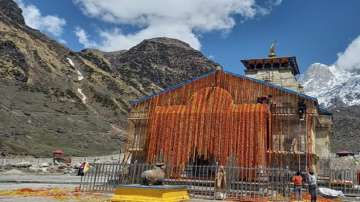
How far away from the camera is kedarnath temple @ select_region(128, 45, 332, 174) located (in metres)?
26.2

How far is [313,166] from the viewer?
1053 inches

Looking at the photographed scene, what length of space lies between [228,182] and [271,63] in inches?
894

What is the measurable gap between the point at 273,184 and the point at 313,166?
22.9ft

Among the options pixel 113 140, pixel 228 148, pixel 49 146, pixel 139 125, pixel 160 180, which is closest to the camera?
pixel 160 180

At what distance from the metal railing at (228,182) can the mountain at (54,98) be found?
38.1 metres

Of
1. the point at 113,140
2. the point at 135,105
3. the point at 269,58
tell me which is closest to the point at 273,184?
the point at 135,105

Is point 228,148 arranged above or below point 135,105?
below

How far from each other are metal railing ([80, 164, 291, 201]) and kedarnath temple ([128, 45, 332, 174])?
6.96 feet

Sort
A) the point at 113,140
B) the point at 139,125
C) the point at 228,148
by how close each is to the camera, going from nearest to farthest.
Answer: the point at 228,148, the point at 139,125, the point at 113,140

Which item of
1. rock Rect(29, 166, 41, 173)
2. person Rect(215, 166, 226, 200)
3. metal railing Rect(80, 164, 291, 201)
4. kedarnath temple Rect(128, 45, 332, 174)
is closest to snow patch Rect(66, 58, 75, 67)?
rock Rect(29, 166, 41, 173)

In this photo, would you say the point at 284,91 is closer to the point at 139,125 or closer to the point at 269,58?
the point at 139,125

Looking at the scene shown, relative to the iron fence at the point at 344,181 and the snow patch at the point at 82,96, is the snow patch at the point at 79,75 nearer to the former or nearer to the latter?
the snow patch at the point at 82,96

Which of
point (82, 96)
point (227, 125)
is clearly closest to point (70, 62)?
point (82, 96)

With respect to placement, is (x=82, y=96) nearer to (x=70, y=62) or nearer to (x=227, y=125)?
(x=70, y=62)
